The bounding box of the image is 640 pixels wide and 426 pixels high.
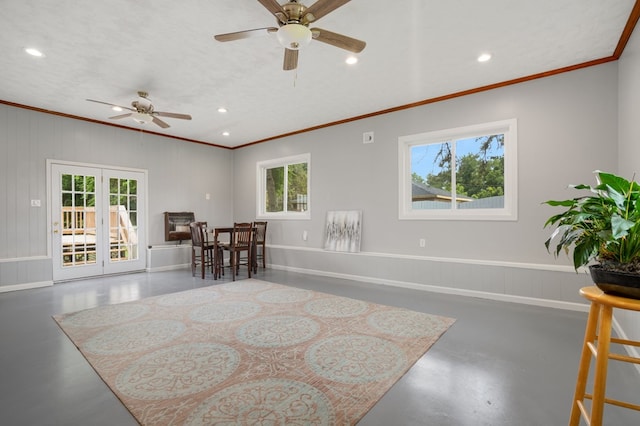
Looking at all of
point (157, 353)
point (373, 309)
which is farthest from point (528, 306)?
point (157, 353)

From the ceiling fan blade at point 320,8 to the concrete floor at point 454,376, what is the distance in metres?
2.56

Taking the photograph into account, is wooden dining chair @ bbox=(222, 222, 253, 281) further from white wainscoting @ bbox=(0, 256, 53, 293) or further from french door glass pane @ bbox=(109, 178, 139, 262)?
white wainscoting @ bbox=(0, 256, 53, 293)

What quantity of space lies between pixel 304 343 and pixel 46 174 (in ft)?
16.9

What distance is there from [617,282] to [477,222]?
2.92 metres

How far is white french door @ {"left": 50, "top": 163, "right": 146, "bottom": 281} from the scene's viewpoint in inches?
195

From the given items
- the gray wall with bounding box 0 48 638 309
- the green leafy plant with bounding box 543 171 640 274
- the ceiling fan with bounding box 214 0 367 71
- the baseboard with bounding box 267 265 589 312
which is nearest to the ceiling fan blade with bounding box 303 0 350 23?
the ceiling fan with bounding box 214 0 367 71

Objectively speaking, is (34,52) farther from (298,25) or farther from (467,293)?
(467,293)

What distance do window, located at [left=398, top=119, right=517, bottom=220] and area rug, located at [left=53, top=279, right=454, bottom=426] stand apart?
5.67 feet

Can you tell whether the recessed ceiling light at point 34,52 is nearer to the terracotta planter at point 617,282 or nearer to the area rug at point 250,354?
the area rug at point 250,354

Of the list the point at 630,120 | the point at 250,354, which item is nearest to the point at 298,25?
the point at 250,354

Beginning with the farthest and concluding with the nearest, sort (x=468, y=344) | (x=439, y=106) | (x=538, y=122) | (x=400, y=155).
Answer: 1. (x=400, y=155)
2. (x=439, y=106)
3. (x=538, y=122)
4. (x=468, y=344)

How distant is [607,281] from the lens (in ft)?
4.02

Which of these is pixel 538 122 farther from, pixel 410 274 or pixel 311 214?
pixel 311 214

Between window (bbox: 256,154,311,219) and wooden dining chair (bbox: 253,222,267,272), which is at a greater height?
window (bbox: 256,154,311,219)
